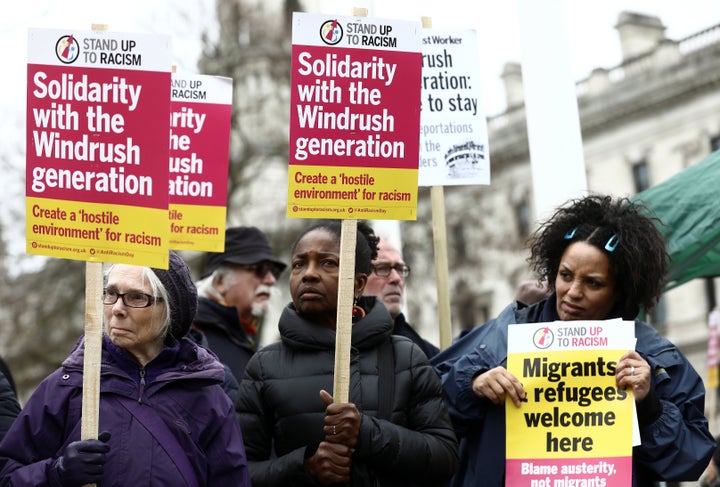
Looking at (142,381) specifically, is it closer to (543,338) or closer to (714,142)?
(543,338)

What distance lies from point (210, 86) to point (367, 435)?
259 cm

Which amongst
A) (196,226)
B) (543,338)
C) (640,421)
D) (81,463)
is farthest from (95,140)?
(640,421)

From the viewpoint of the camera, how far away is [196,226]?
21.6 feet

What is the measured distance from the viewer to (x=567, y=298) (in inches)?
195

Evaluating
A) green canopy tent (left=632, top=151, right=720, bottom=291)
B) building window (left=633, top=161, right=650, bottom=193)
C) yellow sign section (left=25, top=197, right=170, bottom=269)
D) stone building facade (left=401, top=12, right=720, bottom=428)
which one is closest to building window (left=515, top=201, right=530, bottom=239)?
stone building facade (left=401, top=12, right=720, bottom=428)

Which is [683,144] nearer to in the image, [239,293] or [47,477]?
[239,293]

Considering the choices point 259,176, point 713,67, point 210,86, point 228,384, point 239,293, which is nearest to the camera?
point 228,384

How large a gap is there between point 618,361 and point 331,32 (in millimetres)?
A: 1666

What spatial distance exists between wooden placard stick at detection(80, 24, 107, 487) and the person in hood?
798 millimetres

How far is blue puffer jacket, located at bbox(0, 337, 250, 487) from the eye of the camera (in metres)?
4.32

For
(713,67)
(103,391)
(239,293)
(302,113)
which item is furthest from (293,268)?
(713,67)

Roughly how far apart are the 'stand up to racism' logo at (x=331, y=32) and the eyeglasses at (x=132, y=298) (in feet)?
4.15

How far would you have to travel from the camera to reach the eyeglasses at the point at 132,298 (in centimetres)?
456

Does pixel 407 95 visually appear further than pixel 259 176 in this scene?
No
